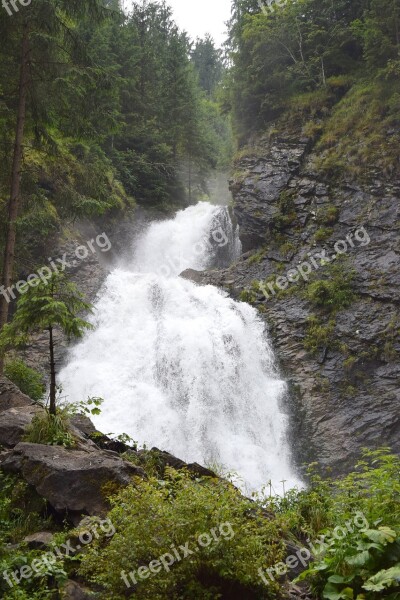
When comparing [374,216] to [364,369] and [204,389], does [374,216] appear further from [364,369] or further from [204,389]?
[204,389]

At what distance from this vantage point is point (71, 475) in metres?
6.23

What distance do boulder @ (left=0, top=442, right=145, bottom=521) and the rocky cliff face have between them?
29.8 feet

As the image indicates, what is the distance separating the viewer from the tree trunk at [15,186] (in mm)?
10000

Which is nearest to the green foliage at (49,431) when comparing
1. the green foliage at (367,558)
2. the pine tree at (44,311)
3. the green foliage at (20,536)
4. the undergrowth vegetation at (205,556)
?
the pine tree at (44,311)

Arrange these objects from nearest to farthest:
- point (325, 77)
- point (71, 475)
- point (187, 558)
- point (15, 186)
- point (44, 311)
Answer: point (187, 558), point (71, 475), point (44, 311), point (15, 186), point (325, 77)

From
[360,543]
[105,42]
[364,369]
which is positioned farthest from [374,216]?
[105,42]

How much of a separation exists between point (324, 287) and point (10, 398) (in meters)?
11.7

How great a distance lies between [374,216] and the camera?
1827cm

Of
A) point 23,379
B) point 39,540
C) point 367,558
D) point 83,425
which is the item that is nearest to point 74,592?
point 39,540

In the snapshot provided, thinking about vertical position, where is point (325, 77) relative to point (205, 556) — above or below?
above

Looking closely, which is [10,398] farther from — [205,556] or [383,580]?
[383,580]

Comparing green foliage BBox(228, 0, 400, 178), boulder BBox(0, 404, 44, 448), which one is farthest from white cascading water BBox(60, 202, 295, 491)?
green foliage BBox(228, 0, 400, 178)

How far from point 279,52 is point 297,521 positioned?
23.4m

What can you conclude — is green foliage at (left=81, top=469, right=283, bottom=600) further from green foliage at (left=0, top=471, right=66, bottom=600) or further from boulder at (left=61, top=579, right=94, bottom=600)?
green foliage at (left=0, top=471, right=66, bottom=600)
